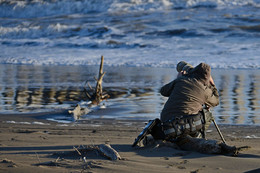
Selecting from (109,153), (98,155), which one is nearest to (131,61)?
(98,155)

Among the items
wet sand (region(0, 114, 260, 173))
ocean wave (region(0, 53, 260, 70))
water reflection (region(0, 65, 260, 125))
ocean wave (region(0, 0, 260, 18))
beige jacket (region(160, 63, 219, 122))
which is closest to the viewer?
wet sand (region(0, 114, 260, 173))

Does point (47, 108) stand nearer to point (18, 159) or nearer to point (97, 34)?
point (18, 159)

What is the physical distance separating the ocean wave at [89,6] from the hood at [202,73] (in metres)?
36.6

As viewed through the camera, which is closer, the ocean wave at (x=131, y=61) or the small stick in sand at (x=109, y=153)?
the small stick in sand at (x=109, y=153)

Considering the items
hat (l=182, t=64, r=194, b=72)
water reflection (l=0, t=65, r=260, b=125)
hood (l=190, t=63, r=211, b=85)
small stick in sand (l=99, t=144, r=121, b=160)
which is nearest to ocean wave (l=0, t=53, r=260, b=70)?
water reflection (l=0, t=65, r=260, b=125)

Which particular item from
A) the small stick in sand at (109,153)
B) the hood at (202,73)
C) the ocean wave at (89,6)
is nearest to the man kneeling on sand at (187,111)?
the hood at (202,73)

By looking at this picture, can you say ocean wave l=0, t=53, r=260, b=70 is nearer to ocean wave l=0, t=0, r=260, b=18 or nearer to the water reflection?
the water reflection

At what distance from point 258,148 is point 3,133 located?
123 inches

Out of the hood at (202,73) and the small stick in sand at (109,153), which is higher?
the hood at (202,73)

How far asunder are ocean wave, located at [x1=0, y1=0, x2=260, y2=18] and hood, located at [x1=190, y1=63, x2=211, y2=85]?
3658 centimetres

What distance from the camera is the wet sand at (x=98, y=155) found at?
10.9ft

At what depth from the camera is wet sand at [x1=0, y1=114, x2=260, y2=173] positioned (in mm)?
3334

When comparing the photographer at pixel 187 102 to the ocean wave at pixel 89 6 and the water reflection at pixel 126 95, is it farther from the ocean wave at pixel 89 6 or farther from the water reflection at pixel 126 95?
the ocean wave at pixel 89 6

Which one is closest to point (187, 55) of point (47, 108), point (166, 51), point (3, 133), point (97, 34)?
point (166, 51)
